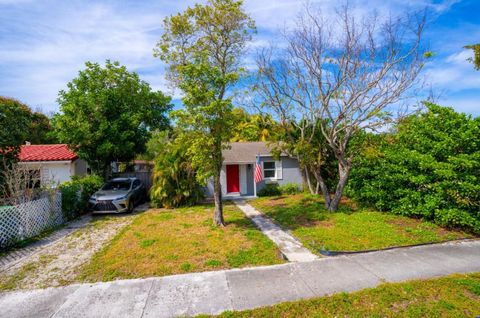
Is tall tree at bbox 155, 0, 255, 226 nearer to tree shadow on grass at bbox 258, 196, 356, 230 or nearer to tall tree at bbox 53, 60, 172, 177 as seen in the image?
tree shadow on grass at bbox 258, 196, 356, 230

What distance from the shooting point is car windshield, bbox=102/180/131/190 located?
41.9ft

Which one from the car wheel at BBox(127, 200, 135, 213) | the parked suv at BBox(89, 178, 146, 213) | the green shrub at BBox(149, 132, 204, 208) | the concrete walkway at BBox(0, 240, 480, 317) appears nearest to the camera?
the concrete walkway at BBox(0, 240, 480, 317)

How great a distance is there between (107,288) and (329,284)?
438cm

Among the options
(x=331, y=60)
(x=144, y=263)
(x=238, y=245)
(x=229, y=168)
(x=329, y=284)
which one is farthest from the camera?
(x=229, y=168)

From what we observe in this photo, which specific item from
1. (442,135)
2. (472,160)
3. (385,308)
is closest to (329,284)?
(385,308)

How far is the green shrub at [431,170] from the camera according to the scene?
746cm

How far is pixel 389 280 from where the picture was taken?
16.3 feet

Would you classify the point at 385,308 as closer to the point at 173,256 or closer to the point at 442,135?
the point at 173,256

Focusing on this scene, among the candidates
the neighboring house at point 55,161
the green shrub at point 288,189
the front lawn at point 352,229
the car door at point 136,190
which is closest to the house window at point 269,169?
the green shrub at point 288,189

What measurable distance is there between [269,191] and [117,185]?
29.4ft

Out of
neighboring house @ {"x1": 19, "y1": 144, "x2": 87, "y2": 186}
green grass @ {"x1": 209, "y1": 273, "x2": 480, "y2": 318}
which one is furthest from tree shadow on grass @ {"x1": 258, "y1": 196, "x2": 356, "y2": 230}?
neighboring house @ {"x1": 19, "y1": 144, "x2": 87, "y2": 186}

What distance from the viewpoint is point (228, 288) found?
4.83 metres

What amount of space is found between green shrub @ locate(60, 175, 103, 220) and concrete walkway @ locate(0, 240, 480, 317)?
618cm

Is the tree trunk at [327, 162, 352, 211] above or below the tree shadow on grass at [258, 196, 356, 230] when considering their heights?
above
